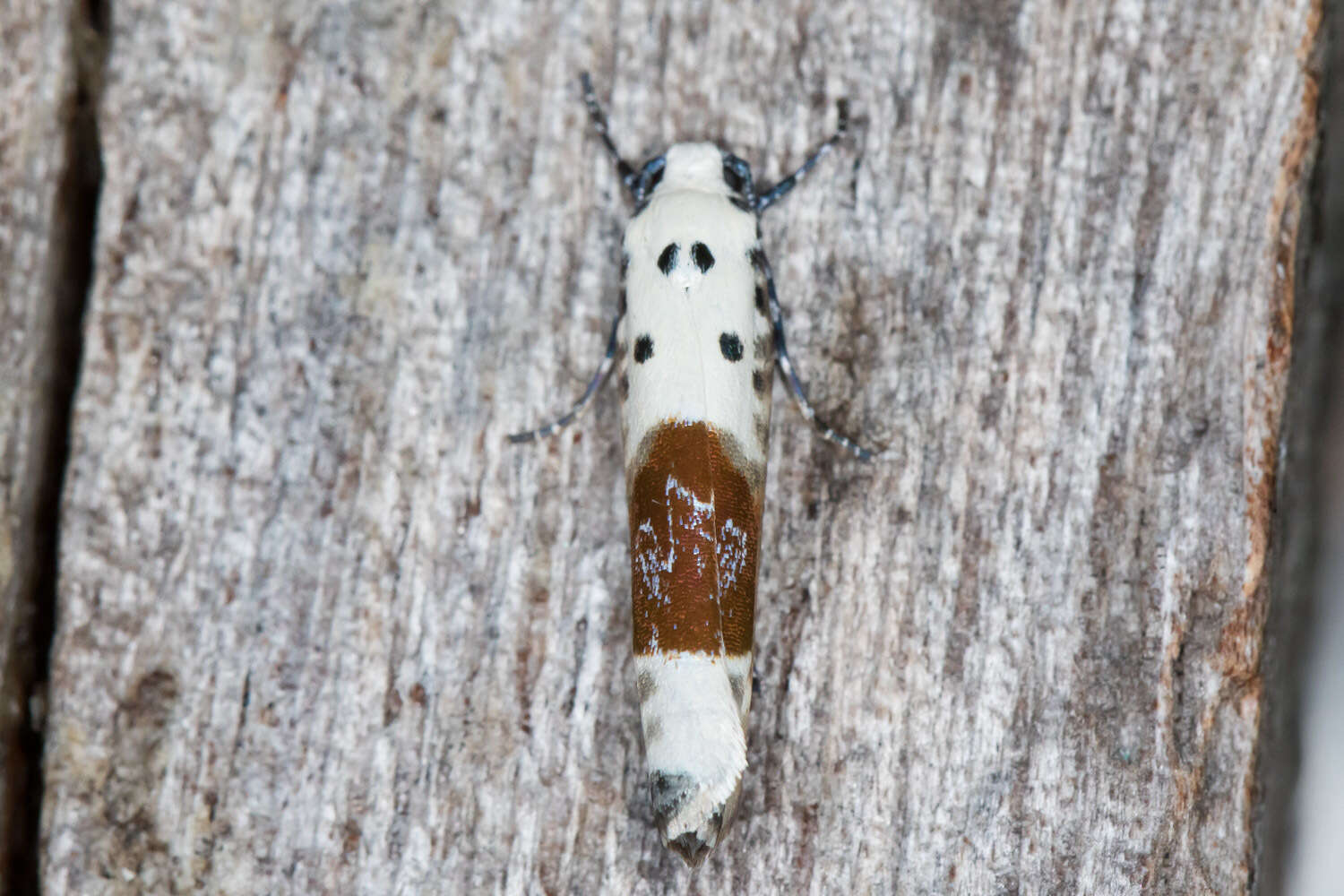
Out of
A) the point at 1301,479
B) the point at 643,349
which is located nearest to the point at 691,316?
the point at 643,349

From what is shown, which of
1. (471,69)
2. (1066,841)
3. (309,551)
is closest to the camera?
(1066,841)

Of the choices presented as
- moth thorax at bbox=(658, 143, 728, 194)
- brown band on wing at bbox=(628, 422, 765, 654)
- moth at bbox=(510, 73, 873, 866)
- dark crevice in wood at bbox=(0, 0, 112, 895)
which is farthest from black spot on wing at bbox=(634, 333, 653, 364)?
dark crevice in wood at bbox=(0, 0, 112, 895)

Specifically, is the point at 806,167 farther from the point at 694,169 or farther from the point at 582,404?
the point at 582,404

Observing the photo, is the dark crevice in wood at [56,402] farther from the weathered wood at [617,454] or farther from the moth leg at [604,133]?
the moth leg at [604,133]

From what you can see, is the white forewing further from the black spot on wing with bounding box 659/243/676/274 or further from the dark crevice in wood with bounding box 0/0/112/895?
the dark crevice in wood with bounding box 0/0/112/895

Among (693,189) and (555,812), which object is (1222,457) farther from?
(555,812)

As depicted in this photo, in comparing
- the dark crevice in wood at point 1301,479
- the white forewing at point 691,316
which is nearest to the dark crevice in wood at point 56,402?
the white forewing at point 691,316

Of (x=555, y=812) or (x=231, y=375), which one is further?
(x=231, y=375)

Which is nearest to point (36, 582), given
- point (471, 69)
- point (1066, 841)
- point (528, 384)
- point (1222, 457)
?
point (528, 384)
